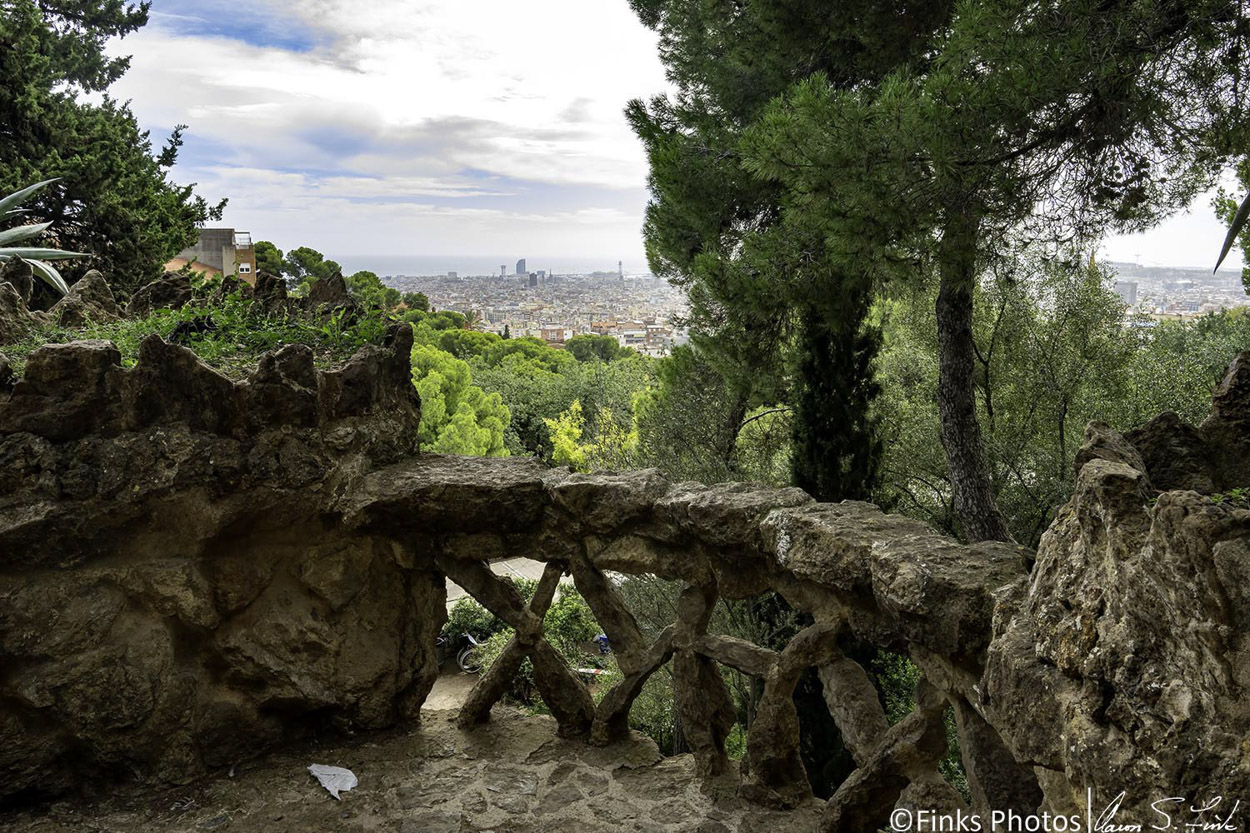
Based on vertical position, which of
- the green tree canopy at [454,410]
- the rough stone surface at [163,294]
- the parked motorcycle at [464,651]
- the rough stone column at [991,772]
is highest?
the rough stone surface at [163,294]

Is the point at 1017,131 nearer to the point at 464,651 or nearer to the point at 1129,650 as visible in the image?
the point at 1129,650

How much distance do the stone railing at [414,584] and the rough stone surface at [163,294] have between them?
7.66 feet

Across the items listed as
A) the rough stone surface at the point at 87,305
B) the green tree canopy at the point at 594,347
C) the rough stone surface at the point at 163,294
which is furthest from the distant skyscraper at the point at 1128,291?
the green tree canopy at the point at 594,347

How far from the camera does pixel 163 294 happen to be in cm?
628

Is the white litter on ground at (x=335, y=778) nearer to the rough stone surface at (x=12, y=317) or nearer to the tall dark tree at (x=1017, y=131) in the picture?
the rough stone surface at (x=12, y=317)

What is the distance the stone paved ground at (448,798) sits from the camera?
4.07 metres

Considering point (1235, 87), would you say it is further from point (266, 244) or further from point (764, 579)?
point (266, 244)

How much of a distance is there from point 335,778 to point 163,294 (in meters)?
3.78

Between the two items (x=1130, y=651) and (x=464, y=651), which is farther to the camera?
(x=464, y=651)

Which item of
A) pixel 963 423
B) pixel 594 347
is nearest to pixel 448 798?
pixel 963 423

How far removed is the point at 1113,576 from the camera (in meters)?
2.23

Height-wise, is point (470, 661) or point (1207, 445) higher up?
point (1207, 445)

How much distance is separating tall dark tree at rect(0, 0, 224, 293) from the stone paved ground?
1008 centimetres

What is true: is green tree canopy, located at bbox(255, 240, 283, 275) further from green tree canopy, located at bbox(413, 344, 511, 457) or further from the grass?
the grass
